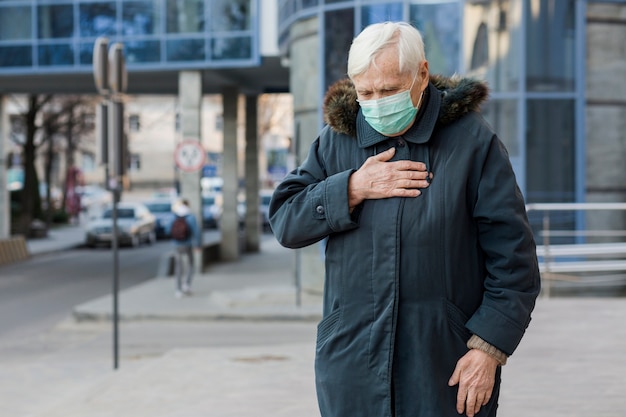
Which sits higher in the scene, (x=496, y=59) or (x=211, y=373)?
(x=496, y=59)

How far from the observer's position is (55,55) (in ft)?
82.4

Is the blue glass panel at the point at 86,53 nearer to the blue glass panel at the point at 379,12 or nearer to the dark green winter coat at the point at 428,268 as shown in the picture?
the blue glass panel at the point at 379,12

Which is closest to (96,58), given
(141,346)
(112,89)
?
(112,89)

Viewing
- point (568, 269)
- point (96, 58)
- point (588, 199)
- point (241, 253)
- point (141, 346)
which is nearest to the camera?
point (96, 58)

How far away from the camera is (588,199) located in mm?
17156

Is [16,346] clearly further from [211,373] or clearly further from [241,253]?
[241,253]

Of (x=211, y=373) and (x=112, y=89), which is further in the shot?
(x=112, y=89)

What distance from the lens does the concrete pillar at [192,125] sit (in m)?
24.0

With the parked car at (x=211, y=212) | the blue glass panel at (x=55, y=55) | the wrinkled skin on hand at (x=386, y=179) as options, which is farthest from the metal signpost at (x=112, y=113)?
the parked car at (x=211, y=212)

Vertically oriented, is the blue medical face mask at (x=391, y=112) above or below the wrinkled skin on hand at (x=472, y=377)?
above

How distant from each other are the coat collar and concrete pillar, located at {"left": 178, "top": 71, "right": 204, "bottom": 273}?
20908 millimetres

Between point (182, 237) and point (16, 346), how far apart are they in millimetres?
6063

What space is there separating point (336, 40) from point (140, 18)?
25.1ft

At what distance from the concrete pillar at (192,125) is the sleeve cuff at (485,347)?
21182 mm
